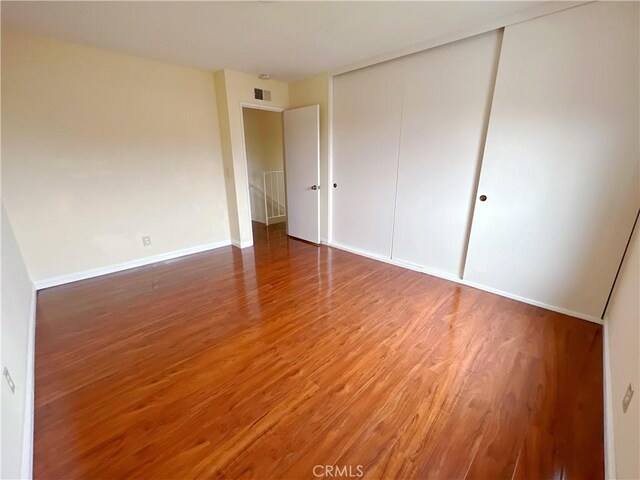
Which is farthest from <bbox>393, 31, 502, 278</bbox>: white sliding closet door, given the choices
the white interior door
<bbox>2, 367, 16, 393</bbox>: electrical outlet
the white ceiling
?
<bbox>2, 367, 16, 393</bbox>: electrical outlet

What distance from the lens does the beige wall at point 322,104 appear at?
3.67m

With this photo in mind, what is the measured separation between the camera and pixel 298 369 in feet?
5.79

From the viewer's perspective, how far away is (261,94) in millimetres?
3812

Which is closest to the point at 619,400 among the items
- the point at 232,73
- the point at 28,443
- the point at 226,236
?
the point at 28,443

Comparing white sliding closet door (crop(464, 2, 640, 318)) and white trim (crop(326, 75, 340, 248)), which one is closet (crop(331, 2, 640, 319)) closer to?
white sliding closet door (crop(464, 2, 640, 318))

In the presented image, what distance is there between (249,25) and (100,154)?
208cm

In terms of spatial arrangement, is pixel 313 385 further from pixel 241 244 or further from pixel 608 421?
pixel 241 244

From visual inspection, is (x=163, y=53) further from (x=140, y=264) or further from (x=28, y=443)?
(x=28, y=443)

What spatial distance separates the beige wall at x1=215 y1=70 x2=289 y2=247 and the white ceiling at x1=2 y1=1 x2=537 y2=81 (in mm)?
519

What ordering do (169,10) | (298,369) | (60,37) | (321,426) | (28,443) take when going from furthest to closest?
1. (60,37)
2. (169,10)
3. (298,369)
4. (321,426)
5. (28,443)

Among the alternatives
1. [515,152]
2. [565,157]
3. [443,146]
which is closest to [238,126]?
[443,146]

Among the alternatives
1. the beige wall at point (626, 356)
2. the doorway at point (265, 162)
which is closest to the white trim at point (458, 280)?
the beige wall at point (626, 356)

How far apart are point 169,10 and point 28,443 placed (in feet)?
9.03

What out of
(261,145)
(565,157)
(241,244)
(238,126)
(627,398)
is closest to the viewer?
(627,398)
